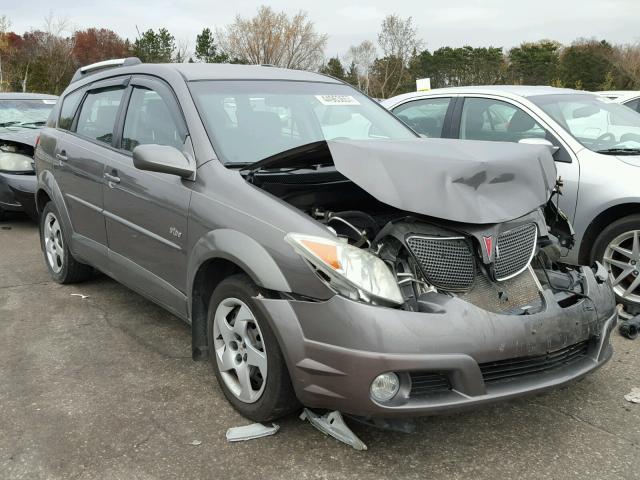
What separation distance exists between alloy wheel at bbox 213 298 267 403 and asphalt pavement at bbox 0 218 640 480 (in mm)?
175

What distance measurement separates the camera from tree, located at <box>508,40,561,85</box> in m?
44.7

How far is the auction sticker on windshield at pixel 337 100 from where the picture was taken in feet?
12.9

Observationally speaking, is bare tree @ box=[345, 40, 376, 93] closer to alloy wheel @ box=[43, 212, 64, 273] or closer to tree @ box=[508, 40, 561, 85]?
tree @ box=[508, 40, 561, 85]

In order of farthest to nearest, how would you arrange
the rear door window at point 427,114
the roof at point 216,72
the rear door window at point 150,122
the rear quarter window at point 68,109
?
the rear door window at point 427,114
the rear quarter window at point 68,109
the roof at point 216,72
the rear door window at point 150,122

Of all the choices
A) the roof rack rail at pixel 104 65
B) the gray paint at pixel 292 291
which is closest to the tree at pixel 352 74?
the roof rack rail at pixel 104 65

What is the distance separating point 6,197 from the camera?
7.16 meters

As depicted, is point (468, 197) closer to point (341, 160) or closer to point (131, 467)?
point (341, 160)

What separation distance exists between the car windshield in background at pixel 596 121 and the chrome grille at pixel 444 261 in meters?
2.49

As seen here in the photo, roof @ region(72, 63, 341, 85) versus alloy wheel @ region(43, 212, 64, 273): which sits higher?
roof @ region(72, 63, 341, 85)

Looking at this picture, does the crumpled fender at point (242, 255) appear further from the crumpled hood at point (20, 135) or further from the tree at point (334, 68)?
the tree at point (334, 68)

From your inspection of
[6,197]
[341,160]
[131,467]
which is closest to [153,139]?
[341,160]

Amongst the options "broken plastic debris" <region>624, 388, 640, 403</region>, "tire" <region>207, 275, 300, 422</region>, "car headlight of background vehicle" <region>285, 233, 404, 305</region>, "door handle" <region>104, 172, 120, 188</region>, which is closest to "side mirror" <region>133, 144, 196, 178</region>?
"tire" <region>207, 275, 300, 422</region>

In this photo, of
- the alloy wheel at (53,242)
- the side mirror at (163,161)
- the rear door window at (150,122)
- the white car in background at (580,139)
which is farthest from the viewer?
the alloy wheel at (53,242)

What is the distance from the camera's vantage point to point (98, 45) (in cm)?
7100
